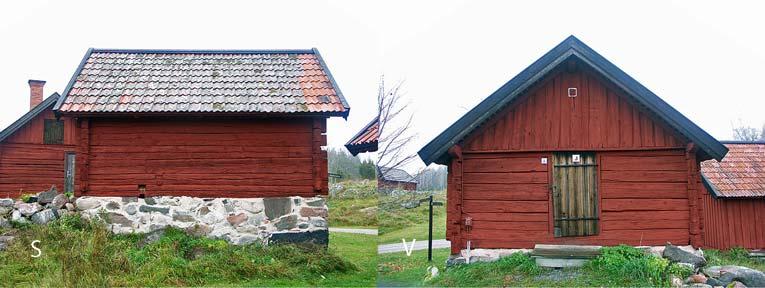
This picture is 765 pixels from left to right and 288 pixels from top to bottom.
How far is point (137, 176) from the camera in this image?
43.7 ft

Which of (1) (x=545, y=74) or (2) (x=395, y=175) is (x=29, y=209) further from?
(2) (x=395, y=175)

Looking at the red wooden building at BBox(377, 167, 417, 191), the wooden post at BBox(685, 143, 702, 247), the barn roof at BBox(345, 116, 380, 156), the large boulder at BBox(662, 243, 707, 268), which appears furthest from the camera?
the red wooden building at BBox(377, 167, 417, 191)

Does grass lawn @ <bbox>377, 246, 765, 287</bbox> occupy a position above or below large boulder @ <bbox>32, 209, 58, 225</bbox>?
below

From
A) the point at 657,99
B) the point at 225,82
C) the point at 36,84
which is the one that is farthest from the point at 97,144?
the point at 36,84

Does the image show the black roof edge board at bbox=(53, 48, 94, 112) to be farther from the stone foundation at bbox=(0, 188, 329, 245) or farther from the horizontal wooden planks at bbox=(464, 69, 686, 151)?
the horizontal wooden planks at bbox=(464, 69, 686, 151)

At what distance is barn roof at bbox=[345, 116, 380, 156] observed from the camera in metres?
14.6

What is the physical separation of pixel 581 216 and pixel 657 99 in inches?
101

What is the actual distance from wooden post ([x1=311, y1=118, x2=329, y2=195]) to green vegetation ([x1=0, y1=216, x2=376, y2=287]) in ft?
4.14

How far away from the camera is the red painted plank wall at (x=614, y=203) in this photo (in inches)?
492

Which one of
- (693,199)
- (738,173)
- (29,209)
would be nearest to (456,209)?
(693,199)

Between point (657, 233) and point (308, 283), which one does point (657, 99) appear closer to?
point (657, 233)

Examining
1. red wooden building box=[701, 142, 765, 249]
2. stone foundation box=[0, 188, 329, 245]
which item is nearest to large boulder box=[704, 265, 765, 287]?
stone foundation box=[0, 188, 329, 245]

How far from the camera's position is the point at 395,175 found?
91.1 feet

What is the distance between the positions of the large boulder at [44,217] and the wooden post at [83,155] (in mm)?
696
